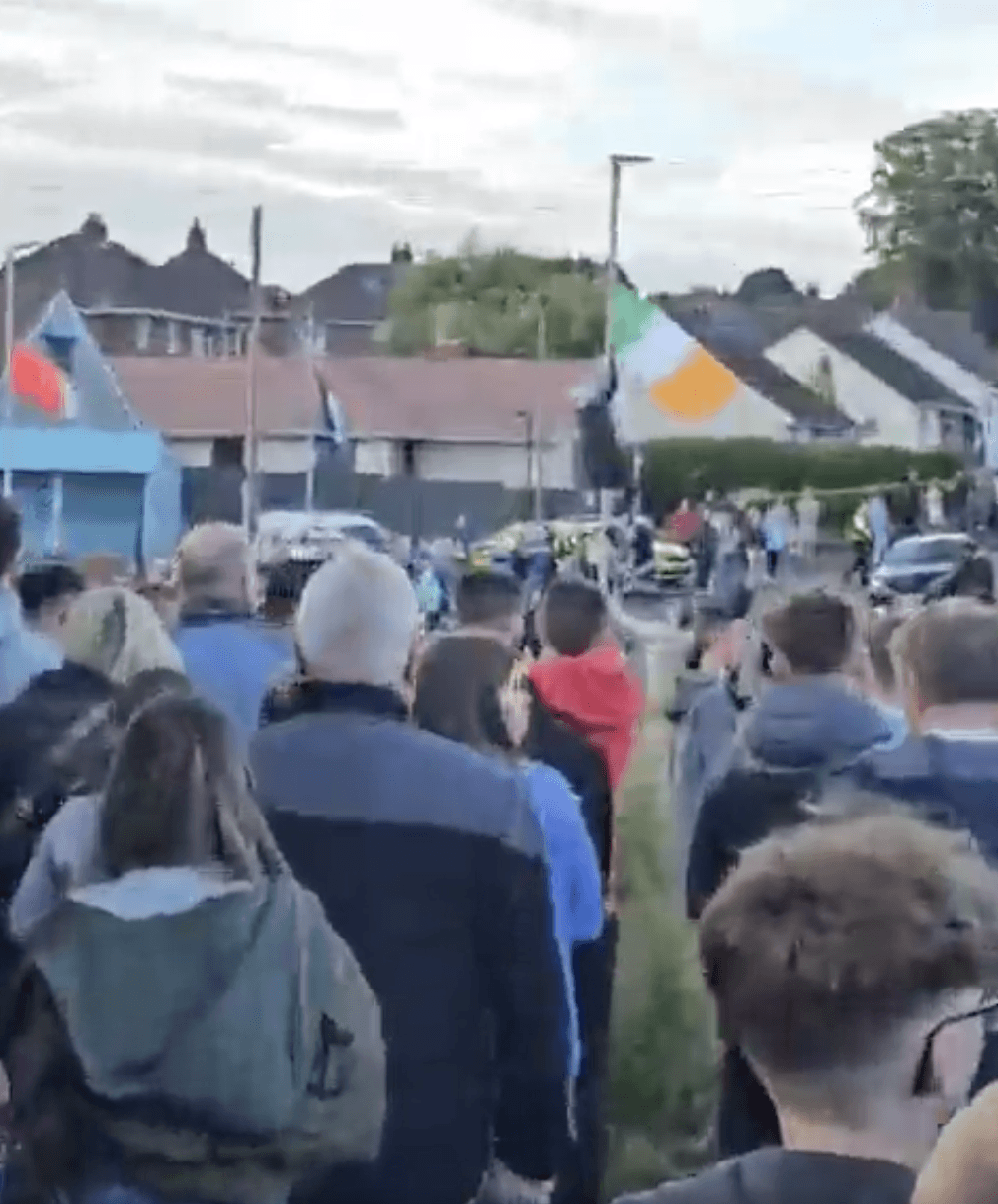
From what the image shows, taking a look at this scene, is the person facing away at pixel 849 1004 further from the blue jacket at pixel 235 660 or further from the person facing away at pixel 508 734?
the blue jacket at pixel 235 660

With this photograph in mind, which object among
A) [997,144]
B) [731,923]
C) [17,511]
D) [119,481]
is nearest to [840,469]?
[119,481]

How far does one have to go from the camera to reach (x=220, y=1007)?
3.95 metres

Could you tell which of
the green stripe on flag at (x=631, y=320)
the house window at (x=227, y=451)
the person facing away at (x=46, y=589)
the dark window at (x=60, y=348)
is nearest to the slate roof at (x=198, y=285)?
the house window at (x=227, y=451)

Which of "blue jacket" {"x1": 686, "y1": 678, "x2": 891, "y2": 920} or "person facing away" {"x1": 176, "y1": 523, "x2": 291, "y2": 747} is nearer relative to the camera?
"blue jacket" {"x1": 686, "y1": 678, "x2": 891, "y2": 920}

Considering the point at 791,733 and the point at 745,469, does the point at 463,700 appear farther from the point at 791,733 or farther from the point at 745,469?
the point at 745,469

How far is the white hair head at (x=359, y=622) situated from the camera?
4.58m

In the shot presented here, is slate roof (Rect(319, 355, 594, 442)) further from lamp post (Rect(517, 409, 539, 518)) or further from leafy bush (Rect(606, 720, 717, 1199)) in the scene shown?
leafy bush (Rect(606, 720, 717, 1199))

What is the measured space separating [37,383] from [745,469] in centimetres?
2599

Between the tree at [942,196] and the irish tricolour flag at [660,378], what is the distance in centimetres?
6929

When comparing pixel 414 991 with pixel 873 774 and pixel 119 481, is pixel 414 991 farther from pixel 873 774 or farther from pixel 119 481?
pixel 119 481

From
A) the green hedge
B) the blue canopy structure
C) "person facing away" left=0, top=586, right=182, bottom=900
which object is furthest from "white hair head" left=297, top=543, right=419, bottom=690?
the green hedge

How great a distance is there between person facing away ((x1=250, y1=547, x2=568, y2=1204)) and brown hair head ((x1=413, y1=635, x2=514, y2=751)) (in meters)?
1.03

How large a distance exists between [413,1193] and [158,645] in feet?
5.79

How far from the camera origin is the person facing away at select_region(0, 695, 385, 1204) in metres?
3.96
